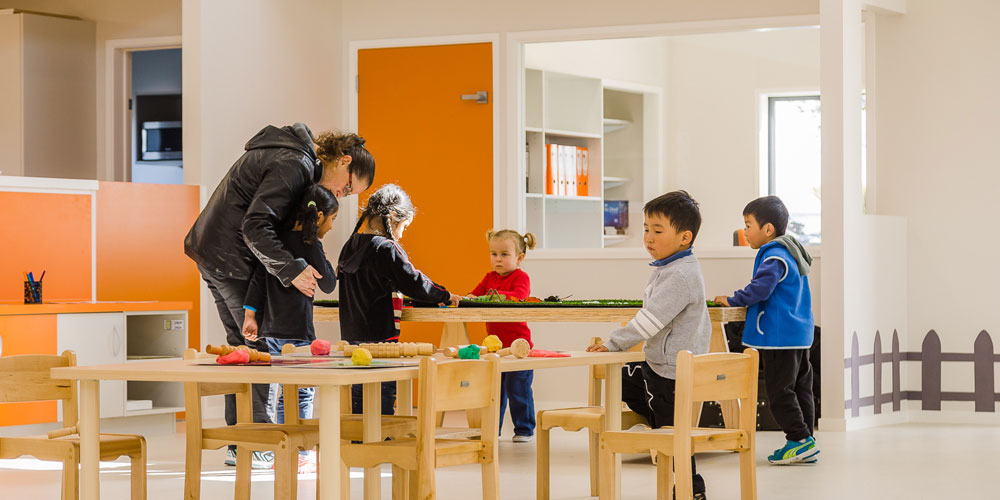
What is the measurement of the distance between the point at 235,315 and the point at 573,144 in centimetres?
413

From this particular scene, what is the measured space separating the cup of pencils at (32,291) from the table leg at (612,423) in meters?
3.63

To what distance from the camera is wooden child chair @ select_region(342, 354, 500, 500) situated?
3.07 metres

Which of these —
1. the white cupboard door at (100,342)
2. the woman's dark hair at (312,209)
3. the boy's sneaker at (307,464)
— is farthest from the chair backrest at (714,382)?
the white cupboard door at (100,342)

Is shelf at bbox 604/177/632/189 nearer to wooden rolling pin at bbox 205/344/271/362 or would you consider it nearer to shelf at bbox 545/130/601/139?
shelf at bbox 545/130/601/139

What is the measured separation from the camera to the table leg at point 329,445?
288 cm

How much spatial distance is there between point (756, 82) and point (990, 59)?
6.56 ft

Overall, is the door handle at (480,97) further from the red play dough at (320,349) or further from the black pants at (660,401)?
the red play dough at (320,349)

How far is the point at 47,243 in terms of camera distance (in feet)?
21.9

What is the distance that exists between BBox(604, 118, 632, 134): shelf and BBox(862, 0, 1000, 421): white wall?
189cm

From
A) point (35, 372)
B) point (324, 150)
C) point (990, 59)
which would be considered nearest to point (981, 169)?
point (990, 59)

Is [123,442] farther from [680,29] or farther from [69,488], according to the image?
[680,29]

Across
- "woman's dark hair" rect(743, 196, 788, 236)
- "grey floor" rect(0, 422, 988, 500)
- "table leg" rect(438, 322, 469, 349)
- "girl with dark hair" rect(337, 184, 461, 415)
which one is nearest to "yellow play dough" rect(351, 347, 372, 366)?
"grey floor" rect(0, 422, 988, 500)

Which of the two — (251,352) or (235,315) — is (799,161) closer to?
(235,315)

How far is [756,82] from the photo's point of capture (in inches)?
353
